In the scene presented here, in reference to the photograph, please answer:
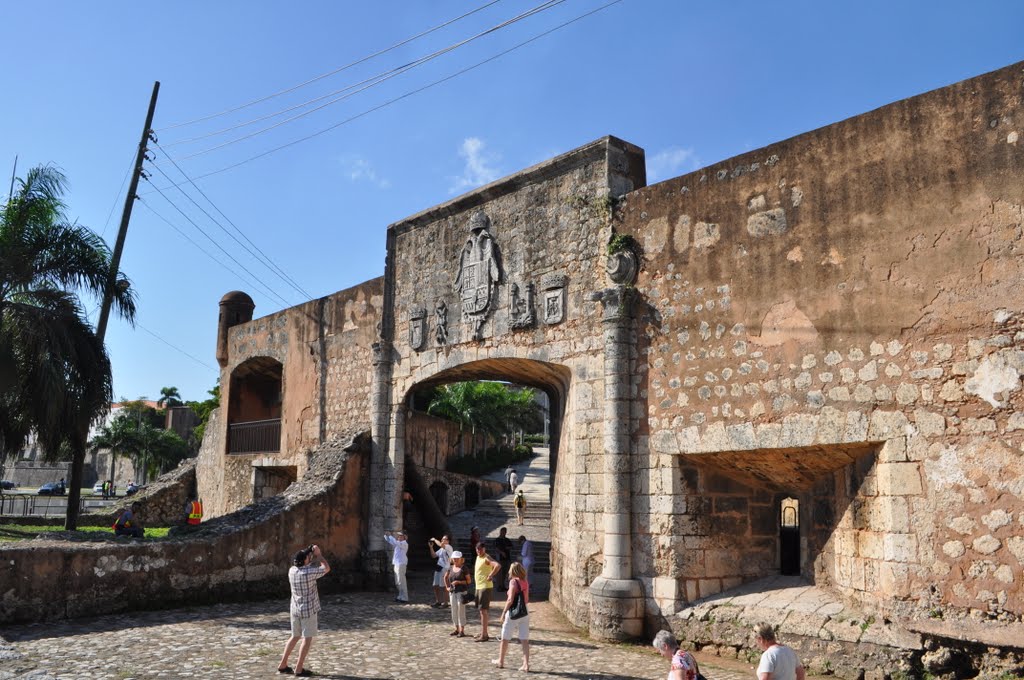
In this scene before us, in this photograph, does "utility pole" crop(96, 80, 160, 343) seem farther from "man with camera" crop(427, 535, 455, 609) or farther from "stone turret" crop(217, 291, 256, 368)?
"man with camera" crop(427, 535, 455, 609)

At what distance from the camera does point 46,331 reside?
1361cm

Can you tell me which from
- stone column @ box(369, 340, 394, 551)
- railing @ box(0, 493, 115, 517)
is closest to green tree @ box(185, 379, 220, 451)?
railing @ box(0, 493, 115, 517)

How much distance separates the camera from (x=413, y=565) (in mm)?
17078

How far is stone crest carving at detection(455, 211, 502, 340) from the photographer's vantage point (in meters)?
12.0

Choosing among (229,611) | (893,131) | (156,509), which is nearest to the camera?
(893,131)

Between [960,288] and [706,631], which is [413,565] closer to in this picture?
[706,631]

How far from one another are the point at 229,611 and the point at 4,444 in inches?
251

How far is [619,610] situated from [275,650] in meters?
3.84

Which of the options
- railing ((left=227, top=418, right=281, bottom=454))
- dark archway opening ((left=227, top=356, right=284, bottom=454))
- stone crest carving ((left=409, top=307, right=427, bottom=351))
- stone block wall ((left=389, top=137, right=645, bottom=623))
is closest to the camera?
stone block wall ((left=389, top=137, right=645, bottom=623))

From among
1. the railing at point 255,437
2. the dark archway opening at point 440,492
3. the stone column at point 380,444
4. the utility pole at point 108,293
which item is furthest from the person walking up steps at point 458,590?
the dark archway opening at point 440,492

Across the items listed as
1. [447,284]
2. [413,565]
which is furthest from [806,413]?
[413,565]

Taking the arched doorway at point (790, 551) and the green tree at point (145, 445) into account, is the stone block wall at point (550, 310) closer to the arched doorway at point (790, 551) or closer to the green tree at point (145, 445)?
the arched doorway at point (790, 551)

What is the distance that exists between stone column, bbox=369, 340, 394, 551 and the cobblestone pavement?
2.68 m

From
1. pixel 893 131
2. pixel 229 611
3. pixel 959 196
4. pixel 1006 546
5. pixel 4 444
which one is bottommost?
pixel 229 611
